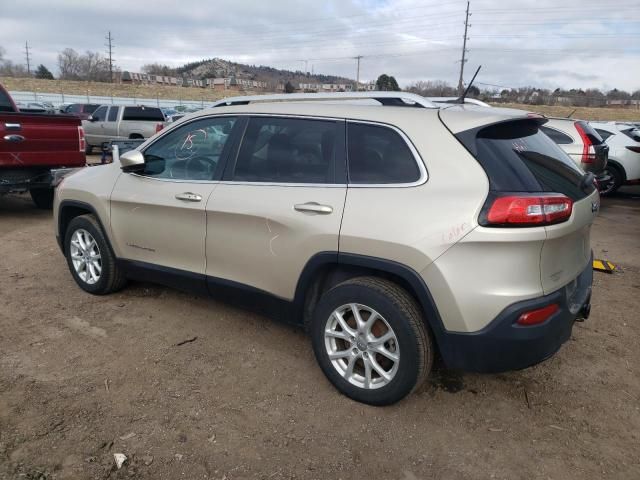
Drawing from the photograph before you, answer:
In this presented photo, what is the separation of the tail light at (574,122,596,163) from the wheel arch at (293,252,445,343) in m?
7.63

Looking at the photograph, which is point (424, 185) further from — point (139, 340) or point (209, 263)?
point (139, 340)

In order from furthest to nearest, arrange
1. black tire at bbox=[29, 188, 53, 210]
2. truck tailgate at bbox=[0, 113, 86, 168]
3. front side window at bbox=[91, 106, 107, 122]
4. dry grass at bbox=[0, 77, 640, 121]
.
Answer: dry grass at bbox=[0, 77, 640, 121]
front side window at bbox=[91, 106, 107, 122]
black tire at bbox=[29, 188, 53, 210]
truck tailgate at bbox=[0, 113, 86, 168]

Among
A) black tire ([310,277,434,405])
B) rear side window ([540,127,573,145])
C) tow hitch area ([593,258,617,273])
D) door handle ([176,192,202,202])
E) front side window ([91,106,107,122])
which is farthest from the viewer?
front side window ([91,106,107,122])

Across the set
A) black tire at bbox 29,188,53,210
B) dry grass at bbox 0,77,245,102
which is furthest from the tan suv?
dry grass at bbox 0,77,245,102

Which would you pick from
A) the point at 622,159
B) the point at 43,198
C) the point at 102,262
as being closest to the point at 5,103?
the point at 43,198

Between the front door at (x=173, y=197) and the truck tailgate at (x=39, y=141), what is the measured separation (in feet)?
12.2

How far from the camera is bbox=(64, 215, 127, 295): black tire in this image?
14.3ft

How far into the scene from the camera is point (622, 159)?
36.0 ft

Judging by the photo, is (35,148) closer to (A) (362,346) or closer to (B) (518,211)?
(A) (362,346)

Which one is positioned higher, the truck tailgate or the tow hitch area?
the truck tailgate

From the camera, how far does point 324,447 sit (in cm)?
265

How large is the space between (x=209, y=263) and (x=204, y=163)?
0.75 metres

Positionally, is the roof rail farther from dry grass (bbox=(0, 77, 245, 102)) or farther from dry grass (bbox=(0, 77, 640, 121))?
dry grass (bbox=(0, 77, 245, 102))

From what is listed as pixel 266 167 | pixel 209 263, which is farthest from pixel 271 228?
pixel 209 263
